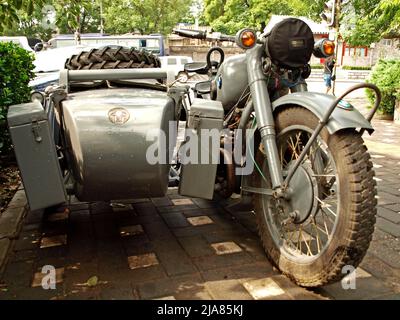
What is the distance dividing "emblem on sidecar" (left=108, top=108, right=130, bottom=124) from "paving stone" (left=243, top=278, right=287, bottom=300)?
1243mm

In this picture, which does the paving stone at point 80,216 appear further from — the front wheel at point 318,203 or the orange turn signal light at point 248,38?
the orange turn signal light at point 248,38

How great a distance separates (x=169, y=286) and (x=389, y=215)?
7.30ft

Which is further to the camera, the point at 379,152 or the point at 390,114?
the point at 390,114

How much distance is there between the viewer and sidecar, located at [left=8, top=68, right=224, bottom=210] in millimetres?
2363

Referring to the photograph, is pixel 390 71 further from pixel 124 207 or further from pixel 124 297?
pixel 124 297

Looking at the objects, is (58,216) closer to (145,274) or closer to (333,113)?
(145,274)

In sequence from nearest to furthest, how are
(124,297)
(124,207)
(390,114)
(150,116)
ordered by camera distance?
1. (124,297)
2. (150,116)
3. (124,207)
4. (390,114)

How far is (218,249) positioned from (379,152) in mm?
4270

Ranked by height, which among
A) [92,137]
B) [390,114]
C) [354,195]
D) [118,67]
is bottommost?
[390,114]

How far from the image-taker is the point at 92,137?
7.86 ft

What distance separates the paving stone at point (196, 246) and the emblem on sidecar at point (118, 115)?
1.06m

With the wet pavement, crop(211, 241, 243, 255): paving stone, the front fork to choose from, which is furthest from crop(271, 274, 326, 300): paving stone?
the front fork

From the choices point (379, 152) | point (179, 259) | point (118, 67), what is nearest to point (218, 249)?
point (179, 259)

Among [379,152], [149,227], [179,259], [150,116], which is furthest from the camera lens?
[379,152]
